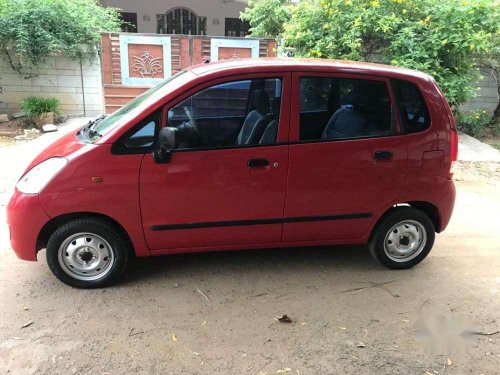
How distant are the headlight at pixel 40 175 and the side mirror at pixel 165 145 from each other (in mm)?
664

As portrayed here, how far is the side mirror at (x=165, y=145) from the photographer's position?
3252 millimetres

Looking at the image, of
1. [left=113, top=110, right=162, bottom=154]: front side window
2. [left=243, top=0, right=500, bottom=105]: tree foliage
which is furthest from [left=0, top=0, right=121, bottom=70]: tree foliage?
[left=113, top=110, right=162, bottom=154]: front side window

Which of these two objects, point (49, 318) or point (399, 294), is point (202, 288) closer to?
point (49, 318)

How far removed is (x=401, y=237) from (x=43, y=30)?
29.3 feet

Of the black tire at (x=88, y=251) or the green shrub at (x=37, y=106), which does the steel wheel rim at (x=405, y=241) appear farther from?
the green shrub at (x=37, y=106)

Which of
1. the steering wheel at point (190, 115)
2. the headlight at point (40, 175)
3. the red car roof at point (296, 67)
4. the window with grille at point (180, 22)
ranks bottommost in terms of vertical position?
the headlight at point (40, 175)

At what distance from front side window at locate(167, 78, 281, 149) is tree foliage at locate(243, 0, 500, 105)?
196 inches

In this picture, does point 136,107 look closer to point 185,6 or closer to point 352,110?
point 352,110

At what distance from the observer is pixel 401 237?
4023 millimetres

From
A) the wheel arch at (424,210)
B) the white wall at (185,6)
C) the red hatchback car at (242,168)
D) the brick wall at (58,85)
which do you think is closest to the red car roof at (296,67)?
the red hatchback car at (242,168)

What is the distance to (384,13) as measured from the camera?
831cm

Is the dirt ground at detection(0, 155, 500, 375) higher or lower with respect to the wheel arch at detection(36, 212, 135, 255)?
lower

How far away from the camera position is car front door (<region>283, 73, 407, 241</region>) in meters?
3.61

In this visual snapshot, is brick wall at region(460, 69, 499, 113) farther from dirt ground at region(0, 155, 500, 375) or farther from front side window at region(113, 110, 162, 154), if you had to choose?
front side window at region(113, 110, 162, 154)
